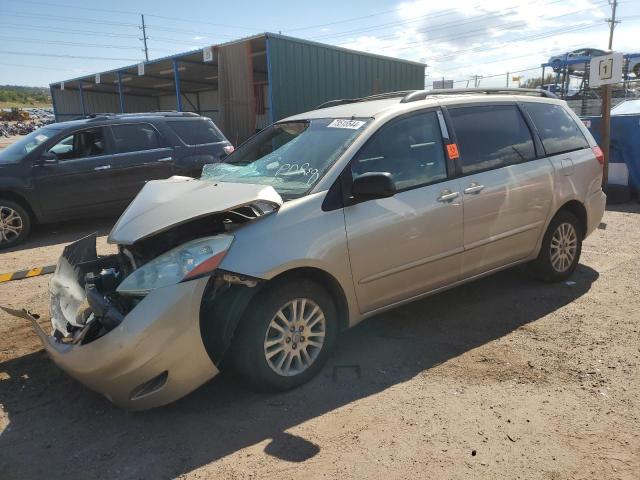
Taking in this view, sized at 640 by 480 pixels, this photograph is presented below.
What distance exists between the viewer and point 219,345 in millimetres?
2904

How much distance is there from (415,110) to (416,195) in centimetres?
68

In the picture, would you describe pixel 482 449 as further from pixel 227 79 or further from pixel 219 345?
pixel 227 79

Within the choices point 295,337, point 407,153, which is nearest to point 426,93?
point 407,153

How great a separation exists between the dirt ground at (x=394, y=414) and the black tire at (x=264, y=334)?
123 mm

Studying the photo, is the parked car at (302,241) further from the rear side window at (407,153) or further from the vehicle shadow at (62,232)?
the vehicle shadow at (62,232)

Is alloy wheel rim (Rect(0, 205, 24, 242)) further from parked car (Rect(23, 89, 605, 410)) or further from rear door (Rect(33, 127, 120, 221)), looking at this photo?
parked car (Rect(23, 89, 605, 410))

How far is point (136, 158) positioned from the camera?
8406 mm

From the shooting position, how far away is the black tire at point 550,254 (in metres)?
4.74

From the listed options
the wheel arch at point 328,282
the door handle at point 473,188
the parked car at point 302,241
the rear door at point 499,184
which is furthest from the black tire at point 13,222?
the door handle at point 473,188

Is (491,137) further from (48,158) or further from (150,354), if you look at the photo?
(48,158)

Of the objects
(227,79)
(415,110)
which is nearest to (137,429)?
(415,110)

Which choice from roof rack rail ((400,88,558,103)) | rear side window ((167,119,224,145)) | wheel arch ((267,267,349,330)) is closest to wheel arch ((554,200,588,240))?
roof rack rail ((400,88,558,103))

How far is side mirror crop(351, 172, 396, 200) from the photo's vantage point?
323cm

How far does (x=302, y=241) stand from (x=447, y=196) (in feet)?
4.29
